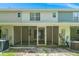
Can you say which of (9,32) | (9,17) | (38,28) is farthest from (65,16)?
(9,32)

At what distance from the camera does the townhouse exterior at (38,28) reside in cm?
2738

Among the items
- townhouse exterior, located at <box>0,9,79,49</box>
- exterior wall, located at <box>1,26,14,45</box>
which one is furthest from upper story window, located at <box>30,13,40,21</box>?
exterior wall, located at <box>1,26,14,45</box>

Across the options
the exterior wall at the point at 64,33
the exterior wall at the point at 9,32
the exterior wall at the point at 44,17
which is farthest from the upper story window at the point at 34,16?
the exterior wall at the point at 64,33

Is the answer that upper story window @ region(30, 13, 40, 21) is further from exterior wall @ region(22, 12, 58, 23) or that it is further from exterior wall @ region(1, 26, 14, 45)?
exterior wall @ region(1, 26, 14, 45)

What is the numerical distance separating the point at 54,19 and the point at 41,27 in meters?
2.80

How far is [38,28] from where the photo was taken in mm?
27000

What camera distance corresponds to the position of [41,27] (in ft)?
88.5

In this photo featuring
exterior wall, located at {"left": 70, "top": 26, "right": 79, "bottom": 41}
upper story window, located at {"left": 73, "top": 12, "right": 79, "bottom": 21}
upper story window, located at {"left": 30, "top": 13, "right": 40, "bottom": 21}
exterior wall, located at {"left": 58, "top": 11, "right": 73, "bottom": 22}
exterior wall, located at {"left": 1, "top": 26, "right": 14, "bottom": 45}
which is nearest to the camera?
exterior wall, located at {"left": 1, "top": 26, "right": 14, "bottom": 45}

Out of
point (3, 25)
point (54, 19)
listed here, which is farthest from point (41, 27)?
point (3, 25)

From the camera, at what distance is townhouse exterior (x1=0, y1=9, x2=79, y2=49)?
27.4 metres

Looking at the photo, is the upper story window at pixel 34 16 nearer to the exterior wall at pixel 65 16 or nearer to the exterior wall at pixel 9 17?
the exterior wall at pixel 9 17

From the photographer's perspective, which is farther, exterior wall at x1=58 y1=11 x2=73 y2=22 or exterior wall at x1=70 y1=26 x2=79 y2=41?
exterior wall at x1=58 y1=11 x2=73 y2=22

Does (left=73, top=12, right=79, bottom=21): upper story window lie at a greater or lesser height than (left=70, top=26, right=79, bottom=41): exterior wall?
greater

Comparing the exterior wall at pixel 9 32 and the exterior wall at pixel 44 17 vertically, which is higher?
the exterior wall at pixel 44 17
